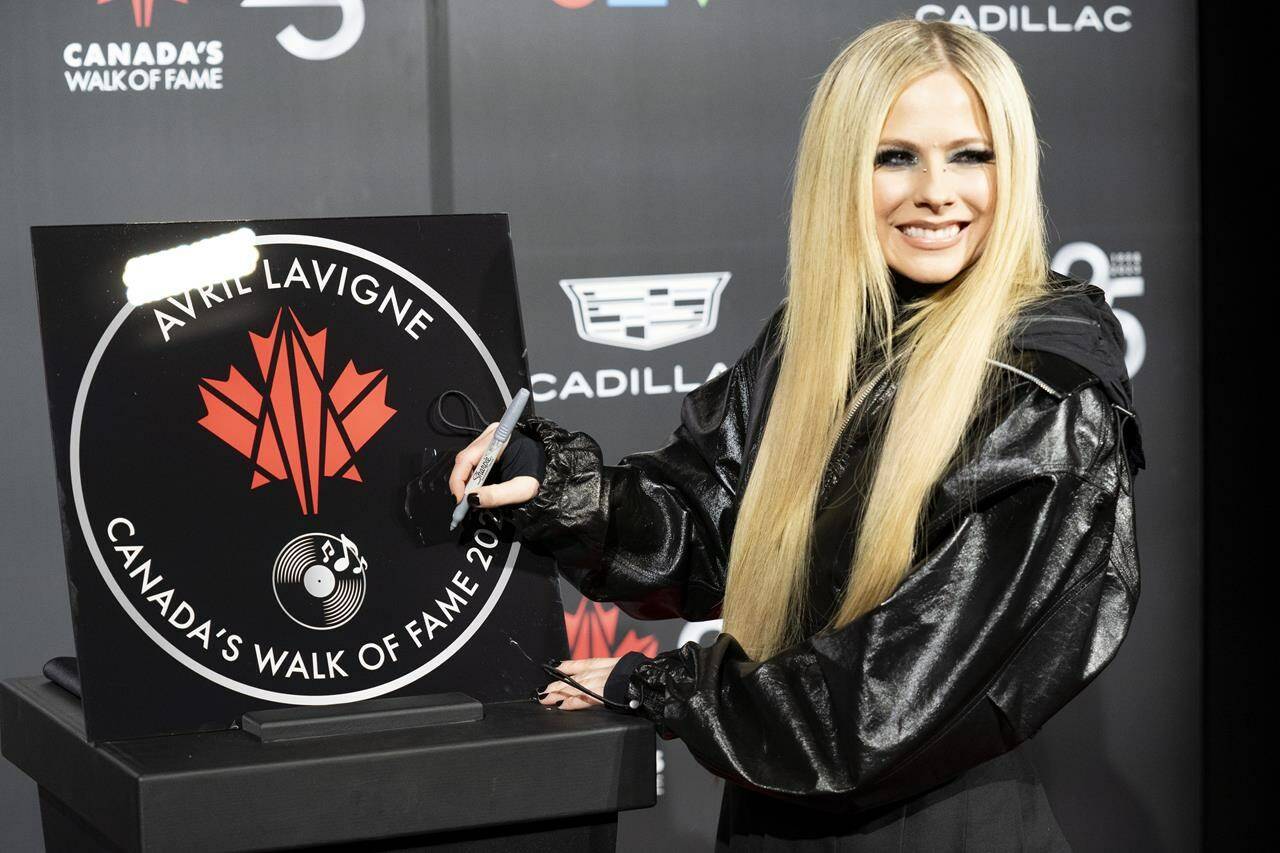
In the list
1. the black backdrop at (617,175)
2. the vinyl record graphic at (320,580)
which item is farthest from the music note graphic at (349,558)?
the black backdrop at (617,175)

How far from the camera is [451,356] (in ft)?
4.99

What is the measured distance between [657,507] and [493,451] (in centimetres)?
27

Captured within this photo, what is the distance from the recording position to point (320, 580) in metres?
1.41

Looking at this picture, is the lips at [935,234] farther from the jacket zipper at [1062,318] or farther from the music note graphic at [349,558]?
the music note graphic at [349,558]

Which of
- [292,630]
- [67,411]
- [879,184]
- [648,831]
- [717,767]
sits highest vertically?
[879,184]

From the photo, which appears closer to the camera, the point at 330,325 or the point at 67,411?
the point at 67,411

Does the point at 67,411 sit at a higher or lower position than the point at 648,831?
higher

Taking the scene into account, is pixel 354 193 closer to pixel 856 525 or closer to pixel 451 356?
pixel 451 356

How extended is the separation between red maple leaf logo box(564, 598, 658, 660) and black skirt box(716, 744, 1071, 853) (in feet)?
4.18

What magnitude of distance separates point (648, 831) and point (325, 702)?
1590mm

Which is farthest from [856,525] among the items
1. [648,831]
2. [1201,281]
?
[1201,281]

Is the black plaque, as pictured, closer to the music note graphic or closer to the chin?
the music note graphic

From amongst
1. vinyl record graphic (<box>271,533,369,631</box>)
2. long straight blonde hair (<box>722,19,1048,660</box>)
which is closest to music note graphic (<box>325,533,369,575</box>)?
vinyl record graphic (<box>271,533,369,631</box>)

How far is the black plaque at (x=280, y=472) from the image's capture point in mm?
1341
